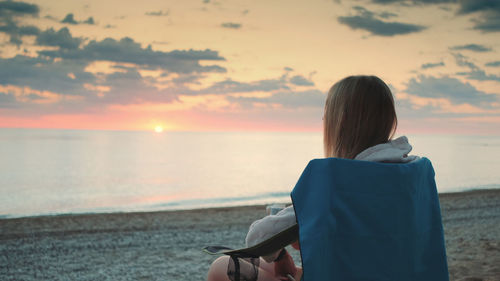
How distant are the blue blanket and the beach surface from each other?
4297mm

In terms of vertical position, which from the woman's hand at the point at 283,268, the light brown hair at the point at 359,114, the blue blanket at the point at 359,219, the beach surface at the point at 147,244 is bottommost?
the beach surface at the point at 147,244

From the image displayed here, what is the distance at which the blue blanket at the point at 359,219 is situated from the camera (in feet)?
4.98

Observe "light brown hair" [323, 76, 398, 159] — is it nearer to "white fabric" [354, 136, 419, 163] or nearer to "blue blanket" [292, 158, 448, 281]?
"white fabric" [354, 136, 419, 163]

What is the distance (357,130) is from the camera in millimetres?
1742

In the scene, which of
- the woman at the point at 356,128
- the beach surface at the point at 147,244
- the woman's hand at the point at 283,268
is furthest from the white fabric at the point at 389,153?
the beach surface at the point at 147,244

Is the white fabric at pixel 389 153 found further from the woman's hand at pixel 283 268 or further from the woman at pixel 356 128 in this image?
the woman's hand at pixel 283 268

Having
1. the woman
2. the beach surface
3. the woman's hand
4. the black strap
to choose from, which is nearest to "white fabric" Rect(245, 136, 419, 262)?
the woman

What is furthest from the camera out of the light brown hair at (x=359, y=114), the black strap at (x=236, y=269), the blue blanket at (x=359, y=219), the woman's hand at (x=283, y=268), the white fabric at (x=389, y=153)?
the woman's hand at (x=283, y=268)

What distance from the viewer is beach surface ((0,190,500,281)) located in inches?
252

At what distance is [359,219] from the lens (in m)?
1.57

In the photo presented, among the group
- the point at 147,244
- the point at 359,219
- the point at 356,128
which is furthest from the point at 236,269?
the point at 147,244

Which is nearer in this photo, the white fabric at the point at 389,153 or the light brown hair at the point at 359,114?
the white fabric at the point at 389,153

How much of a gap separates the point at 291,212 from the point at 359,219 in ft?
0.89

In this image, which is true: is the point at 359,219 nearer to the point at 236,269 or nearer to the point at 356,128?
the point at 356,128
